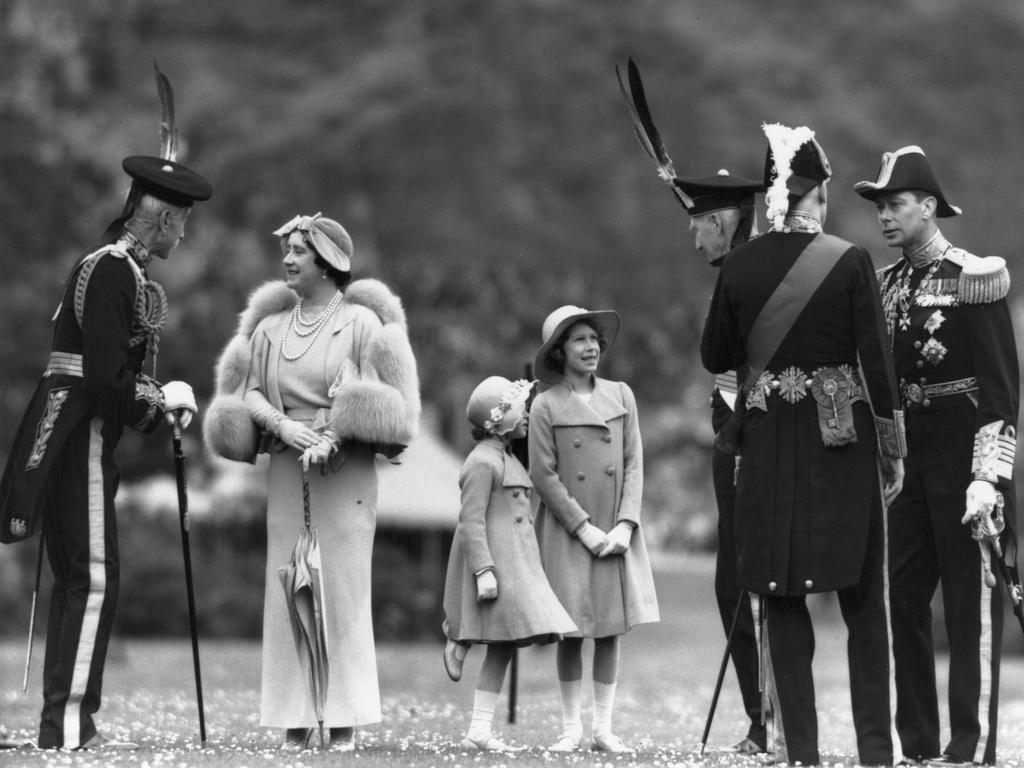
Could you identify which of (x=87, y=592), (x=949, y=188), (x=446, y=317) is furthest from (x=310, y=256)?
(x=949, y=188)

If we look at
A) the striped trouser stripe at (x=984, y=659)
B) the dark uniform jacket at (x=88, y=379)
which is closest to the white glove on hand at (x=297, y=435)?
the dark uniform jacket at (x=88, y=379)

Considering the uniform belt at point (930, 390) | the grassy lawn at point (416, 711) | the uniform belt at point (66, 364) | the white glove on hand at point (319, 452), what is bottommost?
the grassy lawn at point (416, 711)

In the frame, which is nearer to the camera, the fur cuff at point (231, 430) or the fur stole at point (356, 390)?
the fur stole at point (356, 390)

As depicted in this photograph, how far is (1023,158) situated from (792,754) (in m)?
31.3

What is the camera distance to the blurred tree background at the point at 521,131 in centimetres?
3133

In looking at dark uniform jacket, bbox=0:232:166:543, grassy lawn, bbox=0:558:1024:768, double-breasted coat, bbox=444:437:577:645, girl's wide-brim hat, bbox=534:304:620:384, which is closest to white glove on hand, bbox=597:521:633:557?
double-breasted coat, bbox=444:437:577:645

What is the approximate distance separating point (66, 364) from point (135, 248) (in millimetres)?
651

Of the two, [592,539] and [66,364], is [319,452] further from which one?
[592,539]

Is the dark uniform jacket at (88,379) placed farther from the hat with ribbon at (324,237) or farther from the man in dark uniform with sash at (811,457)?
the man in dark uniform with sash at (811,457)

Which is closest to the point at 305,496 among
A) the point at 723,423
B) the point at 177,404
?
the point at 177,404

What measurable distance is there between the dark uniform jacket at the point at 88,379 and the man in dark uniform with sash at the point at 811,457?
284 centimetres

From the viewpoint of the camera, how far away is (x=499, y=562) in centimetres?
Answer: 1001

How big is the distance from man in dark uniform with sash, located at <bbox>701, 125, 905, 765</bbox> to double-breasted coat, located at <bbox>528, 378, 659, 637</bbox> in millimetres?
1258

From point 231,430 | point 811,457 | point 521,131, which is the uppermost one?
point 521,131
